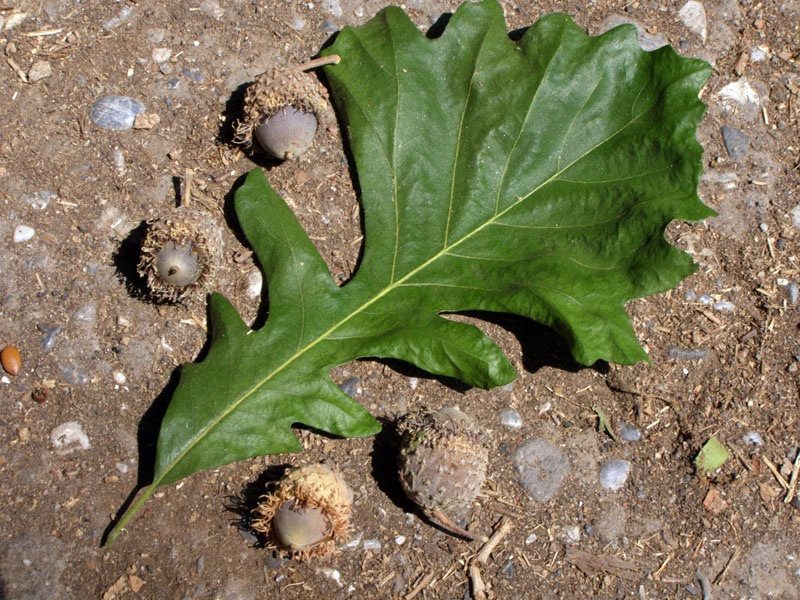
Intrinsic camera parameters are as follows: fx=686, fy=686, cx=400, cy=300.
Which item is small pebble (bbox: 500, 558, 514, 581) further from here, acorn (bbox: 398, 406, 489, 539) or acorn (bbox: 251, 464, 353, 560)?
acorn (bbox: 251, 464, 353, 560)

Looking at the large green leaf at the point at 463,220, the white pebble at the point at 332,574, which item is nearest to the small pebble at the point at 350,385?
the large green leaf at the point at 463,220

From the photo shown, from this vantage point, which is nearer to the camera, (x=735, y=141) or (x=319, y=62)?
(x=319, y=62)

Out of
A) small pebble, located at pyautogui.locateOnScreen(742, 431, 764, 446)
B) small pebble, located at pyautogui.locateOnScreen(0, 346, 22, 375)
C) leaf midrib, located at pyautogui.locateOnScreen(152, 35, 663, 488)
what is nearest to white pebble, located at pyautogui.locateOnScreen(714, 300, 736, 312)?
small pebble, located at pyautogui.locateOnScreen(742, 431, 764, 446)

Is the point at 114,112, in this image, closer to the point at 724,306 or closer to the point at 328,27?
the point at 328,27

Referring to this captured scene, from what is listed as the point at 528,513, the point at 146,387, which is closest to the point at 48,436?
the point at 146,387

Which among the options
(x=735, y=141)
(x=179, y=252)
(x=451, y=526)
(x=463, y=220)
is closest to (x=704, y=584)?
(x=451, y=526)
